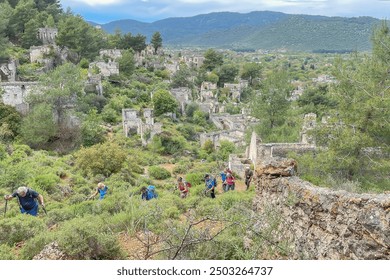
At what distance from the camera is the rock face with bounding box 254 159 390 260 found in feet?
15.4

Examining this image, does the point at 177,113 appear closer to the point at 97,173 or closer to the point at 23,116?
the point at 23,116

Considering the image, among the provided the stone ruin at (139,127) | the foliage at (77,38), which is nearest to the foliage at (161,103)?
the stone ruin at (139,127)

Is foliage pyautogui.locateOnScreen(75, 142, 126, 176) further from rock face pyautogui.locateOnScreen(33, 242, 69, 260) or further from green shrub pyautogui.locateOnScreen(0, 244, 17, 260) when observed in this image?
rock face pyautogui.locateOnScreen(33, 242, 69, 260)

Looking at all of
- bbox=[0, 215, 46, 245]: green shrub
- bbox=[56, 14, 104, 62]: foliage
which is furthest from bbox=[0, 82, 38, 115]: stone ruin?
bbox=[56, 14, 104, 62]: foliage

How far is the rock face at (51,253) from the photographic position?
6.23 meters

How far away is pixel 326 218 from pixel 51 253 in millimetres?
4455

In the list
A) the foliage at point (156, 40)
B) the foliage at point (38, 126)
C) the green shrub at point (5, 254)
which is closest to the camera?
the green shrub at point (5, 254)

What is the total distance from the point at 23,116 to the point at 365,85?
22.6m

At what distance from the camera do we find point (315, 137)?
45.6 feet

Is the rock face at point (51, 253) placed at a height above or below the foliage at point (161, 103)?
above

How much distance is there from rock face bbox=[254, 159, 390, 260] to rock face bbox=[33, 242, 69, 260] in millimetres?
3482

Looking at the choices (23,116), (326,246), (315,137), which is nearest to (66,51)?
(23,116)

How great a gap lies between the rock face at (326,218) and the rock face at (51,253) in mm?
3482

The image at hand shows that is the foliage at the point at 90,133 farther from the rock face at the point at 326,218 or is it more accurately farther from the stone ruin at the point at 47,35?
the stone ruin at the point at 47,35
